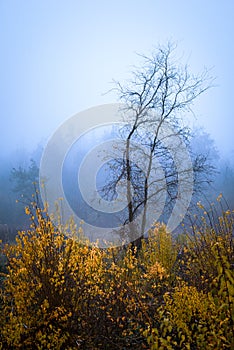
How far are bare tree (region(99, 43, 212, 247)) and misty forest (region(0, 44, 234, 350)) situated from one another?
0.10ft

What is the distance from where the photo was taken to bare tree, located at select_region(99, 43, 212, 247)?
8.69m

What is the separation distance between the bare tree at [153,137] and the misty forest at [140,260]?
3cm

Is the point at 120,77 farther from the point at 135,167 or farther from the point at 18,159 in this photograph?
the point at 18,159

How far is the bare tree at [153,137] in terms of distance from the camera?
8688mm

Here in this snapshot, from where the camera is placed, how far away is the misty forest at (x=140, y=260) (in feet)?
10.6

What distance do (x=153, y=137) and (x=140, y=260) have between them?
3.82m

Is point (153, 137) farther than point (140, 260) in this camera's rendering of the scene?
Yes

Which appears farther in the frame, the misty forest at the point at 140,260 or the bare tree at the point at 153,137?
the bare tree at the point at 153,137

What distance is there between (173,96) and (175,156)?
187 centimetres

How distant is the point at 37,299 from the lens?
372 centimetres

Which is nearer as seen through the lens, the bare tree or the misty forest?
the misty forest

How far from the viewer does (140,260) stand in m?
6.43

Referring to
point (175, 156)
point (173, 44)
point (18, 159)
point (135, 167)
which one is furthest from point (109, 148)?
point (18, 159)

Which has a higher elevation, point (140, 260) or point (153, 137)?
point (153, 137)
